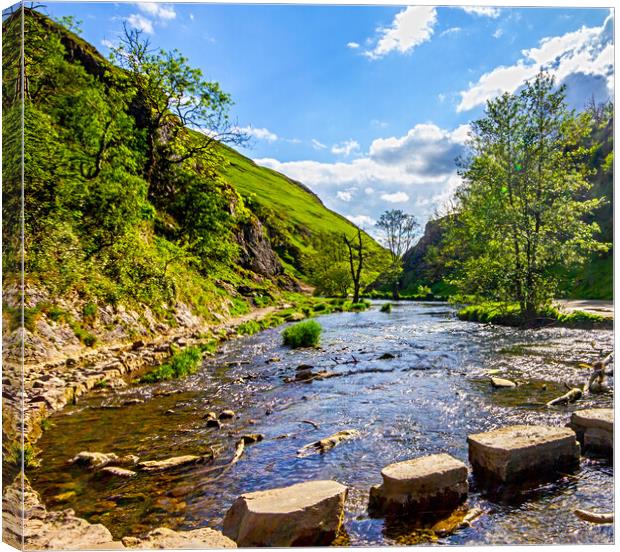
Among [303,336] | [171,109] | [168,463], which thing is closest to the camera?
[168,463]

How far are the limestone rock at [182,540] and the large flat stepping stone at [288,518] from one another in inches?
5.9

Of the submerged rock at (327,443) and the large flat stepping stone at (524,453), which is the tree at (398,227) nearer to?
the submerged rock at (327,443)

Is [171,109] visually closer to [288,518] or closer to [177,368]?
[177,368]

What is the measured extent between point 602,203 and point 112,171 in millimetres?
10507

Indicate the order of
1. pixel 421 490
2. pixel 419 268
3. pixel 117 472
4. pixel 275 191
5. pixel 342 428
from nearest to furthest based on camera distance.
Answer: pixel 421 490
pixel 117 472
pixel 342 428
pixel 275 191
pixel 419 268

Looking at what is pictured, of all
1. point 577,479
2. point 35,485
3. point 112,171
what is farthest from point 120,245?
point 577,479

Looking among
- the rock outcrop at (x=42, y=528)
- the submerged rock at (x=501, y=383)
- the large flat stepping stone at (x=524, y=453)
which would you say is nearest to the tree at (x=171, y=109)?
the rock outcrop at (x=42, y=528)

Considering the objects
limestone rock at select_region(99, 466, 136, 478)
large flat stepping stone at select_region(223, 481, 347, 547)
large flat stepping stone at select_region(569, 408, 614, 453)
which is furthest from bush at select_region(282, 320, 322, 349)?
large flat stepping stone at select_region(223, 481, 347, 547)

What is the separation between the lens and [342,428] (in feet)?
24.0

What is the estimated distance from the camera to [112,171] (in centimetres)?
952

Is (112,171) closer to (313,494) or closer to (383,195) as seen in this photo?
(383,195)

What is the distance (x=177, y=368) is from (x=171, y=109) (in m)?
7.09

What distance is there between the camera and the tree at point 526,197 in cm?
912

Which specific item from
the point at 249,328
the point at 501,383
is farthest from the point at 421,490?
the point at 249,328
